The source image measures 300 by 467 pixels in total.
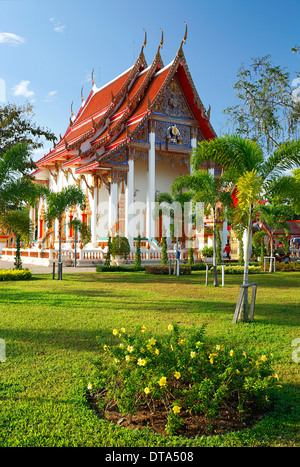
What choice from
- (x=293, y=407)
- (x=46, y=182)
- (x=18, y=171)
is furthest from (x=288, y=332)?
(x=46, y=182)

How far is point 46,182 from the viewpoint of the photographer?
31344 millimetres

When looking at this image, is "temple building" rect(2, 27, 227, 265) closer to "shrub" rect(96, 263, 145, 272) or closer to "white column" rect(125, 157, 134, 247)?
"white column" rect(125, 157, 134, 247)

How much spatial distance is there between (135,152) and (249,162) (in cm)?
1677

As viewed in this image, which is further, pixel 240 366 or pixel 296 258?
pixel 296 258

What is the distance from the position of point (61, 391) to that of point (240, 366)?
5.19 ft

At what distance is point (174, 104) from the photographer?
24172mm

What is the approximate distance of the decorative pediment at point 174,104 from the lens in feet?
78.1

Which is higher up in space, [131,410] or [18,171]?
[18,171]

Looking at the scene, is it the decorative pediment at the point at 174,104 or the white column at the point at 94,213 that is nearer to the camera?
the white column at the point at 94,213

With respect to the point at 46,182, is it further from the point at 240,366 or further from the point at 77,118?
the point at 240,366

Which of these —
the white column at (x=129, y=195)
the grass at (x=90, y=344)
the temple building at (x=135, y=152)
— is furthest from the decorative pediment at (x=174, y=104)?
the grass at (x=90, y=344)

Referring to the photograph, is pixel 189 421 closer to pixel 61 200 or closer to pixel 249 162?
pixel 249 162

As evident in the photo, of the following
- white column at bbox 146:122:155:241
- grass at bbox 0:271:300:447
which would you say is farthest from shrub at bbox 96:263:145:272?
grass at bbox 0:271:300:447

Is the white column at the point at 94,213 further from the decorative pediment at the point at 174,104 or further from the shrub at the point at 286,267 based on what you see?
the shrub at the point at 286,267
